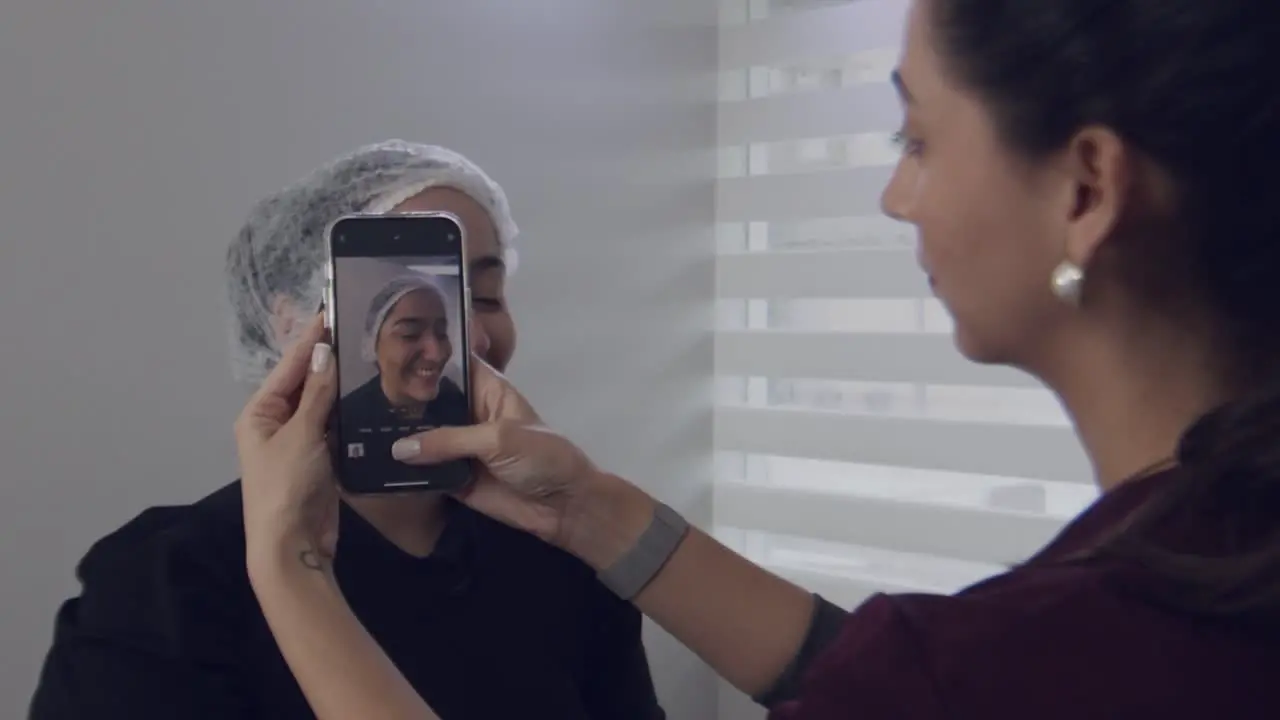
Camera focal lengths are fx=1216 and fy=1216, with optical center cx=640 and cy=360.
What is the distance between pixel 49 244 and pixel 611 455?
82 centimetres

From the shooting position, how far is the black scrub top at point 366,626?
866 millimetres

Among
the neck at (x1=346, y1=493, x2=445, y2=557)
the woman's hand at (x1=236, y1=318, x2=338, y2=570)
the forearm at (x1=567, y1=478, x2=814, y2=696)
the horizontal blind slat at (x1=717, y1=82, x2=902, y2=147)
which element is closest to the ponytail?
the forearm at (x1=567, y1=478, x2=814, y2=696)

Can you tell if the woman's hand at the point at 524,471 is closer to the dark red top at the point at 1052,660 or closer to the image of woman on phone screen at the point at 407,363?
the image of woman on phone screen at the point at 407,363

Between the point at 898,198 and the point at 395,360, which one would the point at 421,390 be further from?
the point at 898,198

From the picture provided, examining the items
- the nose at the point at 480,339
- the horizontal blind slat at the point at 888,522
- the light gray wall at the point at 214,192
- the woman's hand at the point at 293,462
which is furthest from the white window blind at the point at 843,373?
the woman's hand at the point at 293,462

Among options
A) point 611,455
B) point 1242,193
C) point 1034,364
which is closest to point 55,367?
point 611,455

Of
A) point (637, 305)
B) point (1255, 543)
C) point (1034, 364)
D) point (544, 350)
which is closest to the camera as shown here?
point (1255, 543)

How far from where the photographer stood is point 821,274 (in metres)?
1.74

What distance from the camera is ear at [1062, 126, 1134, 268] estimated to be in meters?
0.60

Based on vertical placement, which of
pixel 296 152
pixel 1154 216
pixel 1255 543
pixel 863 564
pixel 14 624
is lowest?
pixel 863 564

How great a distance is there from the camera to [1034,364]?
677 mm

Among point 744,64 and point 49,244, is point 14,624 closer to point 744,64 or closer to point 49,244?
point 49,244

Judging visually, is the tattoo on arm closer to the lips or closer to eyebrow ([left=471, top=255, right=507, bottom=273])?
the lips

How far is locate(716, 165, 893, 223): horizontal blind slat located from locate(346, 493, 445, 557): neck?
2.86ft
